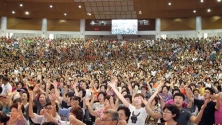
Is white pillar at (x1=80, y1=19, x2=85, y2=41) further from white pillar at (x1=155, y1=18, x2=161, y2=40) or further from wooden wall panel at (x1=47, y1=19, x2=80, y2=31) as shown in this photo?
white pillar at (x1=155, y1=18, x2=161, y2=40)

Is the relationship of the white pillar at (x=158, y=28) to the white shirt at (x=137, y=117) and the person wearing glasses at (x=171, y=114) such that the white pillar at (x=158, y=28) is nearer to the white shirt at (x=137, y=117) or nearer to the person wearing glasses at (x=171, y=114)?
the white shirt at (x=137, y=117)

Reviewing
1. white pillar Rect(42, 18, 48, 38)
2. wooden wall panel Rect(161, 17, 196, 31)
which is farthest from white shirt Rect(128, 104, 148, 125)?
white pillar Rect(42, 18, 48, 38)

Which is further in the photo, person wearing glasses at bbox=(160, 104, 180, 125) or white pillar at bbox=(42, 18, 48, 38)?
white pillar at bbox=(42, 18, 48, 38)

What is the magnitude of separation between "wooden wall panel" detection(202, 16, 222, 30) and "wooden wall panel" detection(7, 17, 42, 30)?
19.7 m

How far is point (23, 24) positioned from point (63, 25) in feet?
16.1

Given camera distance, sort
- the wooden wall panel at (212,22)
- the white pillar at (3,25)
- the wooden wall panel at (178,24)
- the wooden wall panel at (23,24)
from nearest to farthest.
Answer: the wooden wall panel at (212,22) → the wooden wall panel at (178,24) → the white pillar at (3,25) → the wooden wall panel at (23,24)

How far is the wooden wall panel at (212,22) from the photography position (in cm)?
3036

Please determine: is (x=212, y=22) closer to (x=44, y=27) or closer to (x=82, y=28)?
(x=82, y=28)

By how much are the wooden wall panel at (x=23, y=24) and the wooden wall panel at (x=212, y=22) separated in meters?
19.7

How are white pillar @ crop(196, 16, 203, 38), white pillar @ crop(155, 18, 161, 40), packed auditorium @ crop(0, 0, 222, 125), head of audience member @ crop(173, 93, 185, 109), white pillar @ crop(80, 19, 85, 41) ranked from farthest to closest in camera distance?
white pillar @ crop(80, 19, 85, 41)
white pillar @ crop(155, 18, 161, 40)
white pillar @ crop(196, 16, 203, 38)
packed auditorium @ crop(0, 0, 222, 125)
head of audience member @ crop(173, 93, 185, 109)

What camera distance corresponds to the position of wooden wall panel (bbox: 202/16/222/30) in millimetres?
30359

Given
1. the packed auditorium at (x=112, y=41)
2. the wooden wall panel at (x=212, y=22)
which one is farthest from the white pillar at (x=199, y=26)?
the wooden wall panel at (x=212, y=22)

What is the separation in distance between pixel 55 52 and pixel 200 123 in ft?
70.7

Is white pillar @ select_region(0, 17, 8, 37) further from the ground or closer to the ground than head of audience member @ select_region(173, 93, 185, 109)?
further from the ground
